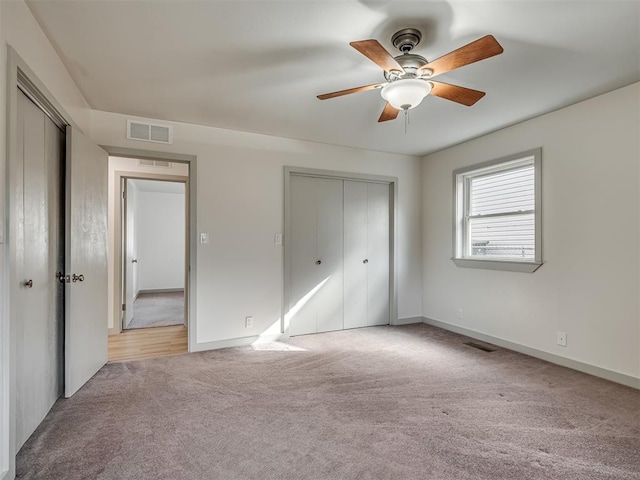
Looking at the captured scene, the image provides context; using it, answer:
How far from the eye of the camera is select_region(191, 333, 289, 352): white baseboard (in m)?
3.70

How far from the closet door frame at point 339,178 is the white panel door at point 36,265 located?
2.18 meters

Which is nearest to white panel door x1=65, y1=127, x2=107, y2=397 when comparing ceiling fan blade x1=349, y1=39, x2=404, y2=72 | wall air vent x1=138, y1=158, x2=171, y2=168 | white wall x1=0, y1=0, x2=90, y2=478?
white wall x1=0, y1=0, x2=90, y2=478

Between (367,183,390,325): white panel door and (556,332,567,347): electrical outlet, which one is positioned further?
(367,183,390,325): white panel door

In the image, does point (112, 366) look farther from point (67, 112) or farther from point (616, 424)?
point (616, 424)

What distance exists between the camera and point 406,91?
6.84 feet

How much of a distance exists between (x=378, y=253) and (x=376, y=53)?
329cm

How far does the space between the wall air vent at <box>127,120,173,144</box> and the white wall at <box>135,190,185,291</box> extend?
5014 mm

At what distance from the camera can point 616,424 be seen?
220 centimetres

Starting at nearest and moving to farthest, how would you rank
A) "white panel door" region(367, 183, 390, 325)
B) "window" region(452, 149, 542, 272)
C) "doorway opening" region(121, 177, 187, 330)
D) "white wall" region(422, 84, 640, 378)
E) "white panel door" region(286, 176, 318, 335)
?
"white wall" region(422, 84, 640, 378), "window" region(452, 149, 542, 272), "white panel door" region(286, 176, 318, 335), "white panel door" region(367, 183, 390, 325), "doorway opening" region(121, 177, 187, 330)

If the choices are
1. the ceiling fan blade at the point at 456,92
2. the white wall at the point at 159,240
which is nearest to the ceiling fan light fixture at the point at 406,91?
the ceiling fan blade at the point at 456,92

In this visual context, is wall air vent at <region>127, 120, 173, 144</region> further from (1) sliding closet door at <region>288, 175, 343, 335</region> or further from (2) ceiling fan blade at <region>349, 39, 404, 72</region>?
(2) ceiling fan blade at <region>349, 39, 404, 72</region>

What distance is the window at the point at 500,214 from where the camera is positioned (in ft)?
11.7

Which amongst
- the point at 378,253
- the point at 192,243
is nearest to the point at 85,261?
the point at 192,243

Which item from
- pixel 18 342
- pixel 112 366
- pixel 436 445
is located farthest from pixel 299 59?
pixel 112 366
